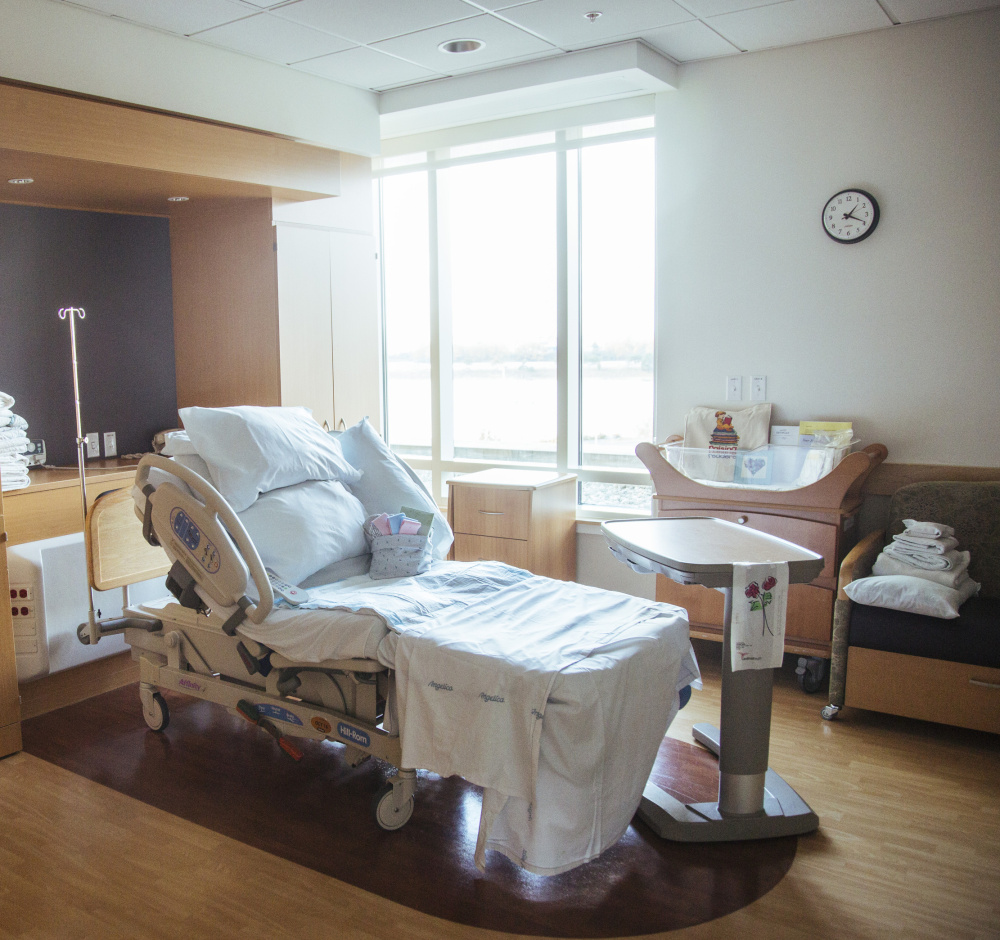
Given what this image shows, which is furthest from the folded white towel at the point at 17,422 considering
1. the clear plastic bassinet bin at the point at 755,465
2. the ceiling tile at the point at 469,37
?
the clear plastic bassinet bin at the point at 755,465

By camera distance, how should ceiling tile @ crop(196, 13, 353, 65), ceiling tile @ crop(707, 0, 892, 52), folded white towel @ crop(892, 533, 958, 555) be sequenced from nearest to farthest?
folded white towel @ crop(892, 533, 958, 555), ceiling tile @ crop(707, 0, 892, 52), ceiling tile @ crop(196, 13, 353, 65)

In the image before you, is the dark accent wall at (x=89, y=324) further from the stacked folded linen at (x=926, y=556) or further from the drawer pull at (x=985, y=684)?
the drawer pull at (x=985, y=684)

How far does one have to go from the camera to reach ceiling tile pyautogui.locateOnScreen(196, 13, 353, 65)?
3348 millimetres

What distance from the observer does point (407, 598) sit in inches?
101

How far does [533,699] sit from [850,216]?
104 inches

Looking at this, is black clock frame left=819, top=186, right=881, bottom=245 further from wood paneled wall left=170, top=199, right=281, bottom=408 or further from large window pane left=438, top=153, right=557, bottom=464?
wood paneled wall left=170, top=199, right=281, bottom=408

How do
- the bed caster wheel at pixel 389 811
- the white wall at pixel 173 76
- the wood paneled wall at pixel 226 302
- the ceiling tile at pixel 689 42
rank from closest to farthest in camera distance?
the bed caster wheel at pixel 389 811 < the white wall at pixel 173 76 < the ceiling tile at pixel 689 42 < the wood paneled wall at pixel 226 302

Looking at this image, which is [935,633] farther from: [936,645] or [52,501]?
[52,501]

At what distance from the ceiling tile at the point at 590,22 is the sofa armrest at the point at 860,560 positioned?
2.17 m

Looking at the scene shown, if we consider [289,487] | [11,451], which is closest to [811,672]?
[289,487]

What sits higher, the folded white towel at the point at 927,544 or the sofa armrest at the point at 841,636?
the folded white towel at the point at 927,544

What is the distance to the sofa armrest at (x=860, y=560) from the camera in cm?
315

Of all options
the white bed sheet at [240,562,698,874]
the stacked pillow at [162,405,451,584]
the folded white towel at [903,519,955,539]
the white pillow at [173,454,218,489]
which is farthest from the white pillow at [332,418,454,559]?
the folded white towel at [903,519,955,539]

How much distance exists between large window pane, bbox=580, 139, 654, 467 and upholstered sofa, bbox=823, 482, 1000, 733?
4.56 ft
